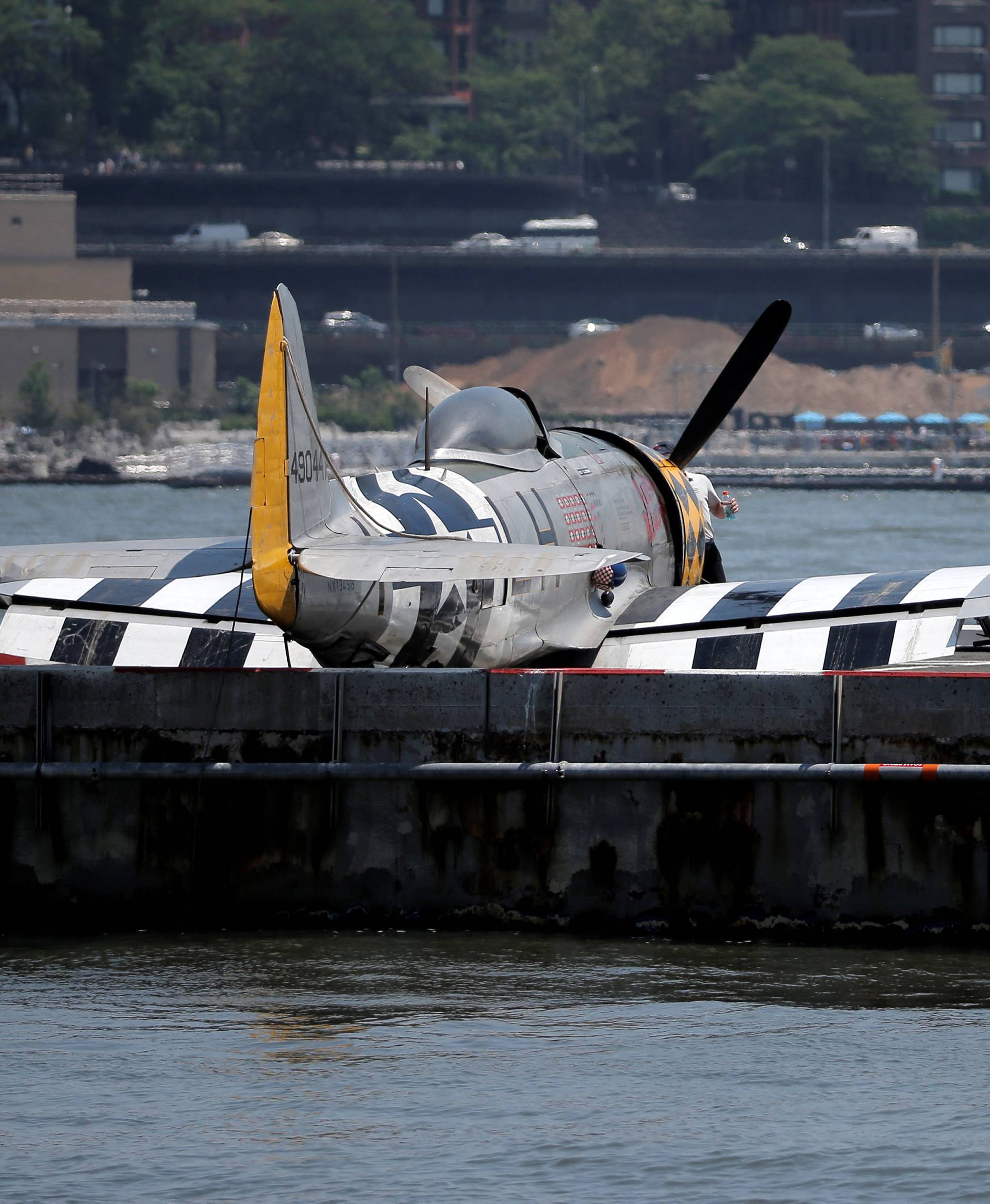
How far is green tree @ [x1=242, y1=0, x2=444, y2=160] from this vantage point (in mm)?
163250

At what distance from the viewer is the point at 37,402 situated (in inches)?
5148

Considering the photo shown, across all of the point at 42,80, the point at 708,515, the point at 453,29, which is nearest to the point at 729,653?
the point at 708,515

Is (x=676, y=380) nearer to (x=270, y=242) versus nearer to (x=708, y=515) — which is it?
(x=270, y=242)

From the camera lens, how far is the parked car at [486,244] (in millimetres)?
141750

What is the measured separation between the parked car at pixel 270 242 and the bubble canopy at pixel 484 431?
12155 centimetres

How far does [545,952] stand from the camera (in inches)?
556

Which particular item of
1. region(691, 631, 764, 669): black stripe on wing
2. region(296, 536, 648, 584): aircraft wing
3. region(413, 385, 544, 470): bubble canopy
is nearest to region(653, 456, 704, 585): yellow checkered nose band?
region(413, 385, 544, 470): bubble canopy

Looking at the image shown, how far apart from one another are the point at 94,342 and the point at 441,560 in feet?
409

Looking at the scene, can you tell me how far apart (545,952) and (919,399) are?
132m

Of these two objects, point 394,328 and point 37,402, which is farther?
point 394,328

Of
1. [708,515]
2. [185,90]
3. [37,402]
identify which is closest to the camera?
[708,515]

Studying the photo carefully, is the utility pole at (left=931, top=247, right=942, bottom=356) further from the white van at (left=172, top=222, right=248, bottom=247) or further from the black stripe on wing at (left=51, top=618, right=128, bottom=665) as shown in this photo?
the black stripe on wing at (left=51, top=618, right=128, bottom=665)

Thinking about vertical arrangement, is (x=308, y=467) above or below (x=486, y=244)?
below

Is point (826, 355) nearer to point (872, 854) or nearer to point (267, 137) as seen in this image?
point (267, 137)
